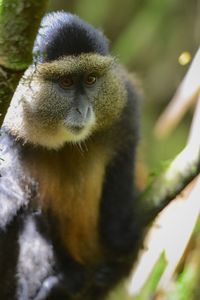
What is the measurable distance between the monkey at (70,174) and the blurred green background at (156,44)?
2.67m

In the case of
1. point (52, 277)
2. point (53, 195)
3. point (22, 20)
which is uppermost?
point (22, 20)

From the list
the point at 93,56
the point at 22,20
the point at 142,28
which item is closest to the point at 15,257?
the point at 93,56

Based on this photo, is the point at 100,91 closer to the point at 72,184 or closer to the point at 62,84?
the point at 62,84

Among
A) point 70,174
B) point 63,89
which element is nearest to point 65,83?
point 63,89

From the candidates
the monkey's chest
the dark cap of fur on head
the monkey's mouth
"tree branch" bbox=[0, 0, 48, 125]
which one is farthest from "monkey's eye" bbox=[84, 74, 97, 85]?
"tree branch" bbox=[0, 0, 48, 125]

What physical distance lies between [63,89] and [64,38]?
217 mm

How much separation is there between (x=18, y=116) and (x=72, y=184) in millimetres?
515

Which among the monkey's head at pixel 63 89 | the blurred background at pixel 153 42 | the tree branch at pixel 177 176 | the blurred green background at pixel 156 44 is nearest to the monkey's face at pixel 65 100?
the monkey's head at pixel 63 89

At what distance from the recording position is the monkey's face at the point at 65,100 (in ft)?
9.05

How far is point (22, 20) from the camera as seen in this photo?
1407 mm

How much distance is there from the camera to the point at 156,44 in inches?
248

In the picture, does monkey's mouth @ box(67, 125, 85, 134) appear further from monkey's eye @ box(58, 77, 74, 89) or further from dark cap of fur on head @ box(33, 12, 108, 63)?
dark cap of fur on head @ box(33, 12, 108, 63)

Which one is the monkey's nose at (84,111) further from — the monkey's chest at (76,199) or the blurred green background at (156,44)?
the blurred green background at (156,44)

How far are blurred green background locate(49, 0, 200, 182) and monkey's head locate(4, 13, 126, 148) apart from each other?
3047 mm
